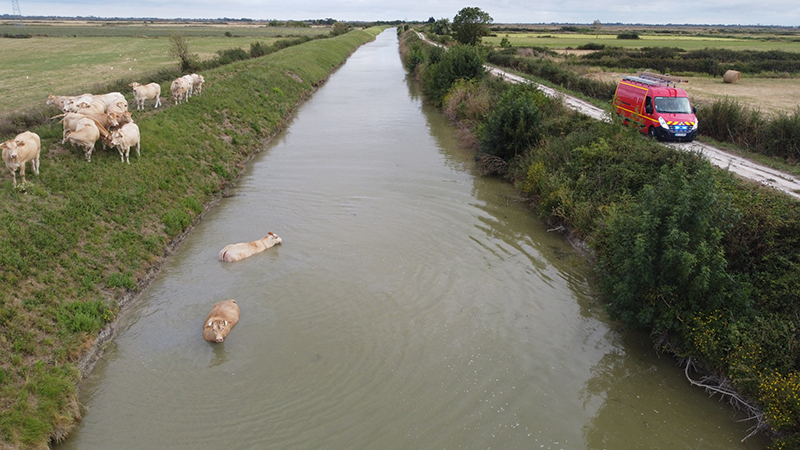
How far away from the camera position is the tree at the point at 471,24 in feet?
171

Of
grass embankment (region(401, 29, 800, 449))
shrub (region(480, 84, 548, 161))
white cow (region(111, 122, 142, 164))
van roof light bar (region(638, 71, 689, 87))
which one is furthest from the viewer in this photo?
van roof light bar (region(638, 71, 689, 87))

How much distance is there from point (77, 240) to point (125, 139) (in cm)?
456

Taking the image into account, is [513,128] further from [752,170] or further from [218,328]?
[218,328]

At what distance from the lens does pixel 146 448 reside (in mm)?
7605

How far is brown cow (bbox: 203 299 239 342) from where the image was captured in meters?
9.65

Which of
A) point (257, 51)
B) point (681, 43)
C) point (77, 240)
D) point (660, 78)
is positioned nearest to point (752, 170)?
point (660, 78)

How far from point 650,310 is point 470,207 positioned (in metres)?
8.16

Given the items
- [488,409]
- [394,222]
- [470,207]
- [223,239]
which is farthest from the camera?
[470,207]

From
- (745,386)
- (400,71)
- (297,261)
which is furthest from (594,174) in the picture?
(400,71)

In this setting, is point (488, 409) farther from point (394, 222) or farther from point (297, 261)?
point (394, 222)

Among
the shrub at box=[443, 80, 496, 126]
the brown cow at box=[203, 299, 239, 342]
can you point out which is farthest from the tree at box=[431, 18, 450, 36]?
the brown cow at box=[203, 299, 239, 342]

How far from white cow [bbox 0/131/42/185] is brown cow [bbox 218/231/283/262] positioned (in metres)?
4.98

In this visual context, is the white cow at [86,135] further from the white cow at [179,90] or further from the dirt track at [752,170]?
the dirt track at [752,170]

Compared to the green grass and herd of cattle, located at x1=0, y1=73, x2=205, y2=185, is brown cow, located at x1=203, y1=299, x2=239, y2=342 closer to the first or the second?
herd of cattle, located at x1=0, y1=73, x2=205, y2=185
